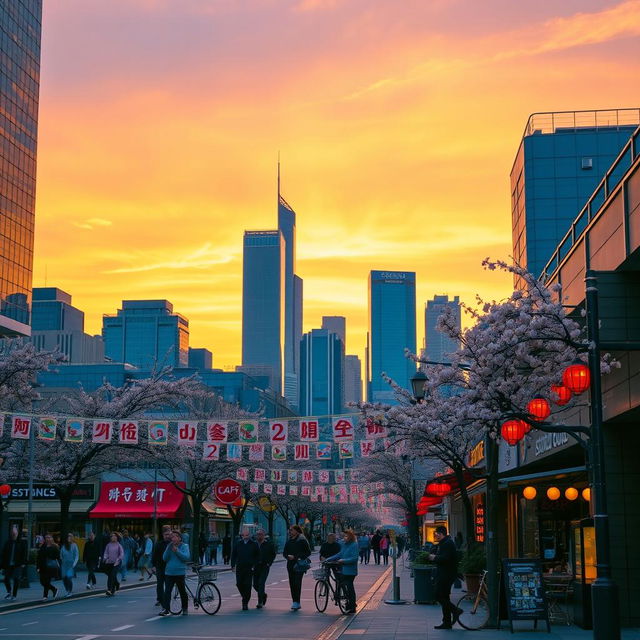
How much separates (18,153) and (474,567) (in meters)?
75.4

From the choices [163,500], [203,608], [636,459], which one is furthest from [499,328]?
[163,500]

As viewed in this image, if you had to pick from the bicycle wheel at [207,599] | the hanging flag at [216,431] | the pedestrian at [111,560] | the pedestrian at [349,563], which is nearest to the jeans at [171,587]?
the bicycle wheel at [207,599]

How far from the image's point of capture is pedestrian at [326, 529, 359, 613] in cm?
2244

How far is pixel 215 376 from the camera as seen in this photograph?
555 feet

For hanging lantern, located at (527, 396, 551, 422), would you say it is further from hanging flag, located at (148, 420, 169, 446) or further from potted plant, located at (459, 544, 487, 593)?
hanging flag, located at (148, 420, 169, 446)

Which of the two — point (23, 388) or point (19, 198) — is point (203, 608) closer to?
point (23, 388)

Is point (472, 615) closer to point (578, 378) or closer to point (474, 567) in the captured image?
point (474, 567)

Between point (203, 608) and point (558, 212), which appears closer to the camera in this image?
point (203, 608)

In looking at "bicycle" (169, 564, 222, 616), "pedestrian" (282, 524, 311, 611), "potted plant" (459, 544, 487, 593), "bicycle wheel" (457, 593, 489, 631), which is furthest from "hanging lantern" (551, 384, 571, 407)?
"bicycle" (169, 564, 222, 616)

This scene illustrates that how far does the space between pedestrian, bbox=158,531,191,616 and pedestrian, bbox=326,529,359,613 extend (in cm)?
335

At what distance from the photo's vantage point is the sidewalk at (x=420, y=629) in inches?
691

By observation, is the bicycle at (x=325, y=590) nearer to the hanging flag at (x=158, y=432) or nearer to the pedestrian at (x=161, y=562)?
the pedestrian at (x=161, y=562)

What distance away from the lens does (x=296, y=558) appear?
23.5m

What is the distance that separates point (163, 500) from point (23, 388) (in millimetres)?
24802
